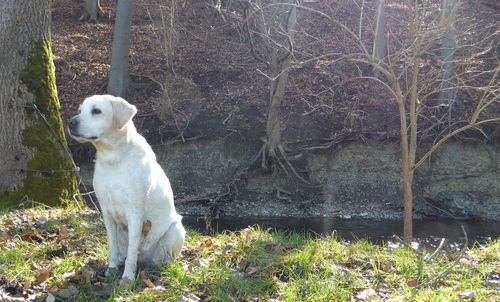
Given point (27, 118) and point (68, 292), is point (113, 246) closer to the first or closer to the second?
point (68, 292)

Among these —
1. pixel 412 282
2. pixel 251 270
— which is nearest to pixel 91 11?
pixel 251 270

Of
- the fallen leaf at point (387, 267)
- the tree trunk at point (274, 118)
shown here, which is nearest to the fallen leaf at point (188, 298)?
the fallen leaf at point (387, 267)

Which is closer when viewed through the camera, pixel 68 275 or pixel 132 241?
pixel 132 241

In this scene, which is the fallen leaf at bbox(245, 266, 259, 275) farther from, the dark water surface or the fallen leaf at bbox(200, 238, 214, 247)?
the dark water surface

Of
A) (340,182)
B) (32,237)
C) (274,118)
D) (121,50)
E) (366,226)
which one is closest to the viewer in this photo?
(32,237)

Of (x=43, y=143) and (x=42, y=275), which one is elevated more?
(x=43, y=143)

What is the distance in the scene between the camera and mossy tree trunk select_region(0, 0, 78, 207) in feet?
30.3

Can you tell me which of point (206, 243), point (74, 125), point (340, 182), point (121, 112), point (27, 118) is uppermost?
point (121, 112)

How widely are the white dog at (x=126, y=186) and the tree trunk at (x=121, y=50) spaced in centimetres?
1165

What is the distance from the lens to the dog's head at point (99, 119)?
5.07 m

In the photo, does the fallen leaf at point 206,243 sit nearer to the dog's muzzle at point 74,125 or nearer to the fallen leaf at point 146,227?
the fallen leaf at point 146,227

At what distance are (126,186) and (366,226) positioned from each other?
32.0 feet

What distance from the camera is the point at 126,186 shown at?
17.0 feet

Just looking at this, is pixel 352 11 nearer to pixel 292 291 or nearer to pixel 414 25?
pixel 414 25
